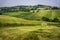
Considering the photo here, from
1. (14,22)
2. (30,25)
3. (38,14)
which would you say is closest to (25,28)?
(30,25)

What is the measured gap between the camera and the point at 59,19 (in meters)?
4.37

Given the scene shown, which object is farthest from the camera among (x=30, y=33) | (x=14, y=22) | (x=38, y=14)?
(x=38, y=14)

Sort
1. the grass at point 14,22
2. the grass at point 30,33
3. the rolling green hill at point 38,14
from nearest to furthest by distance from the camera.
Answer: the grass at point 30,33 < the grass at point 14,22 < the rolling green hill at point 38,14

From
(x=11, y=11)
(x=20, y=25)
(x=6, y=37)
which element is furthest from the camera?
(x=11, y=11)

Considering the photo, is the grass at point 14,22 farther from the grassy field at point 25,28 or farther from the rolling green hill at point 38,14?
the rolling green hill at point 38,14

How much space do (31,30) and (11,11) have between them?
3.04ft

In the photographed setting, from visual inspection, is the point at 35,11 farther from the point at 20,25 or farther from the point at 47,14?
the point at 20,25

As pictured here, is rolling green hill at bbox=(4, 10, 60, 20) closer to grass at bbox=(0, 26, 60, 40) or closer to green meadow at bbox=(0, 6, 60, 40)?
green meadow at bbox=(0, 6, 60, 40)

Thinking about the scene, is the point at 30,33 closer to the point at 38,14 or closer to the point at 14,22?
the point at 14,22

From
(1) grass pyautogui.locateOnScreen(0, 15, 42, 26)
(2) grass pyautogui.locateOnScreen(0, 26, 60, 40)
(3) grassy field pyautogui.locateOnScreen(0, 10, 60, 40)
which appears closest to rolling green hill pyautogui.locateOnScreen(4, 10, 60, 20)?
(3) grassy field pyautogui.locateOnScreen(0, 10, 60, 40)

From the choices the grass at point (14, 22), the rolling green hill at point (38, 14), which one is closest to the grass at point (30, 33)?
the grass at point (14, 22)

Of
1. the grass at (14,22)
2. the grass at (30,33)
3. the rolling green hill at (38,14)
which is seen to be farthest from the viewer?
the rolling green hill at (38,14)

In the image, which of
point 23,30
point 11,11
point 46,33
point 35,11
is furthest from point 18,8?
point 46,33

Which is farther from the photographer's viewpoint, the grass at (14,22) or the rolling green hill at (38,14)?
the rolling green hill at (38,14)
